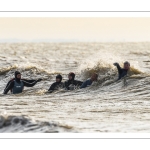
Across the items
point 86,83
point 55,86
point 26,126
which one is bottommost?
point 26,126

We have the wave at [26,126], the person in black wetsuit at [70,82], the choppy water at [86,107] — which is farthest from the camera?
the person in black wetsuit at [70,82]

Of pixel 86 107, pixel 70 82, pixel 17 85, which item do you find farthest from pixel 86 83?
pixel 86 107

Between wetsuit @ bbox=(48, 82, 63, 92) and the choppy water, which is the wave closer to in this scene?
the choppy water

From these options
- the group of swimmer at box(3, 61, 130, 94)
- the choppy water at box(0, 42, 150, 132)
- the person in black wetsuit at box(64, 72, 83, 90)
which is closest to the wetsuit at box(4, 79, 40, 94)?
the group of swimmer at box(3, 61, 130, 94)

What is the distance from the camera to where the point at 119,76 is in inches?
817

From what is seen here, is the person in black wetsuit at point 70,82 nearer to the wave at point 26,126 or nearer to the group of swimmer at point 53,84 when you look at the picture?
the group of swimmer at point 53,84

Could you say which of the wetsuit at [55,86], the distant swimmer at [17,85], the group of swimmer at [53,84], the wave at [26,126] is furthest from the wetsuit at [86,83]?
the wave at [26,126]

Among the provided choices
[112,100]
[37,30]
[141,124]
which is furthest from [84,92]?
[37,30]

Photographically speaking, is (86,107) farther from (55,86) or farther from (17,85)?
(17,85)

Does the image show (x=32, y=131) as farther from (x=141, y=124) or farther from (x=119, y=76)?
(x=119, y=76)

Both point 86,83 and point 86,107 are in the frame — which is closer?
point 86,107

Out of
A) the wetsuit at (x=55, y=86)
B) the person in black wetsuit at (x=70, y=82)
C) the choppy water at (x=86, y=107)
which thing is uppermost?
the person in black wetsuit at (x=70, y=82)

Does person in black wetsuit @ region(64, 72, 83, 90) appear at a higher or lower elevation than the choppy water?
higher

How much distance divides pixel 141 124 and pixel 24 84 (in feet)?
23.6
